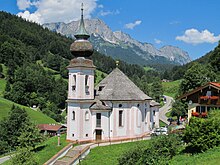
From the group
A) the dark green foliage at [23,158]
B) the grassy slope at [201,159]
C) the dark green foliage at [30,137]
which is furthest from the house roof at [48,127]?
the grassy slope at [201,159]

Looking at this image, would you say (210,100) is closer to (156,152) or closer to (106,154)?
(106,154)

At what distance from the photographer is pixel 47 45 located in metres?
191

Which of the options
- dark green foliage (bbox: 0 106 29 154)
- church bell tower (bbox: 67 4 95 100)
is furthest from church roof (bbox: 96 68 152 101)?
dark green foliage (bbox: 0 106 29 154)

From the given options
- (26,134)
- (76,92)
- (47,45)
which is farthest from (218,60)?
(47,45)

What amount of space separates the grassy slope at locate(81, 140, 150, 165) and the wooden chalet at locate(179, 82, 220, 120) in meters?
8.02

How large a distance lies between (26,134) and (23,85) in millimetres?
78270

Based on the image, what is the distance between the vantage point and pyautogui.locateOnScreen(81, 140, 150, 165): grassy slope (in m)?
34.9

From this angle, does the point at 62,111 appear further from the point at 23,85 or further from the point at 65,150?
the point at 65,150

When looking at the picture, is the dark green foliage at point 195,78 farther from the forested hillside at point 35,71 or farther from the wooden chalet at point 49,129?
the forested hillside at point 35,71

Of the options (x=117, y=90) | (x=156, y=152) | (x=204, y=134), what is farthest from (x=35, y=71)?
(x=204, y=134)

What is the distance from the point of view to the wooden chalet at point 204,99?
127ft

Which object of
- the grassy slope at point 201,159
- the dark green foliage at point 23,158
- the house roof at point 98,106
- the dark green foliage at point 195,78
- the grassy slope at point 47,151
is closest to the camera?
the grassy slope at point 201,159

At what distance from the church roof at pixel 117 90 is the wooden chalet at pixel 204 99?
23.7ft

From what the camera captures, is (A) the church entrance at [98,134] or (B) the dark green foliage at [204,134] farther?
(A) the church entrance at [98,134]
